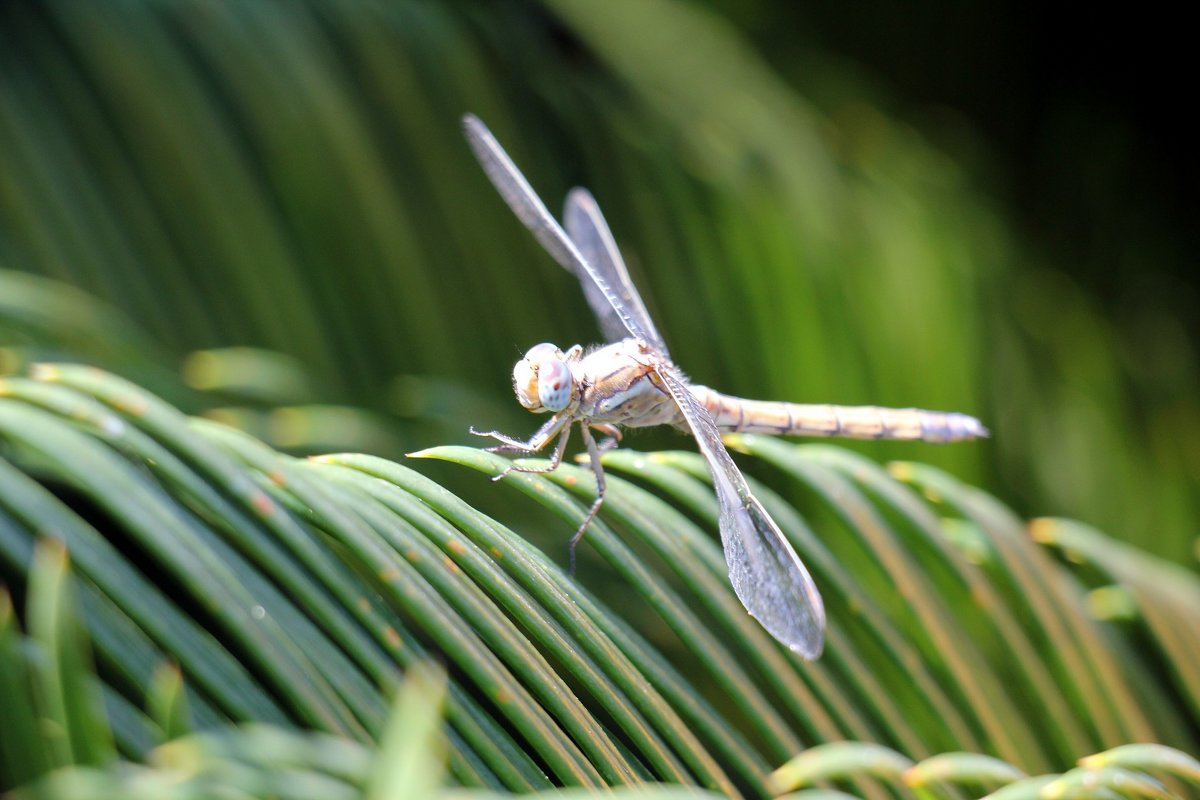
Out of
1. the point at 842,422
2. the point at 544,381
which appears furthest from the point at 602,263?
the point at 842,422

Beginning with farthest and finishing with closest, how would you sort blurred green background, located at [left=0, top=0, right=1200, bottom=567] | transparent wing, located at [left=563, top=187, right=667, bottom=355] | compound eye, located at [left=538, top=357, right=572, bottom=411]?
blurred green background, located at [left=0, top=0, right=1200, bottom=567] → transparent wing, located at [left=563, top=187, right=667, bottom=355] → compound eye, located at [left=538, top=357, right=572, bottom=411]

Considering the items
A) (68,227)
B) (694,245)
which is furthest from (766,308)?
(68,227)

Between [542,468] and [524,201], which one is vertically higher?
[524,201]

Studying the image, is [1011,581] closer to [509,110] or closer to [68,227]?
[509,110]

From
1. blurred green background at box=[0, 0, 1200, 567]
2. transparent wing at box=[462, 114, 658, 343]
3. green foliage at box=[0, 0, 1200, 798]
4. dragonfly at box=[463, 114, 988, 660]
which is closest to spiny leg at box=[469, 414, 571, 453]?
dragonfly at box=[463, 114, 988, 660]

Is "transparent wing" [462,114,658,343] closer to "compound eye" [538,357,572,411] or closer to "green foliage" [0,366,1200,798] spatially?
"compound eye" [538,357,572,411]

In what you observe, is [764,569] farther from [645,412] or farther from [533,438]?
[645,412]
